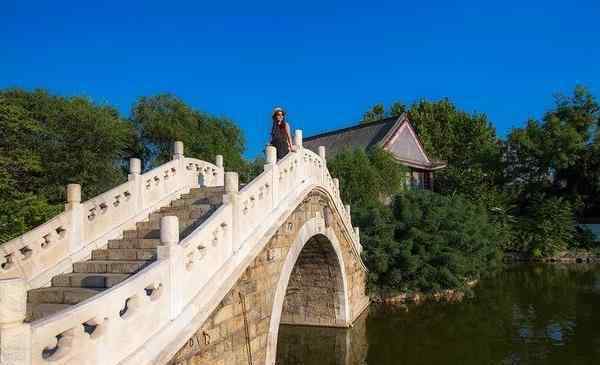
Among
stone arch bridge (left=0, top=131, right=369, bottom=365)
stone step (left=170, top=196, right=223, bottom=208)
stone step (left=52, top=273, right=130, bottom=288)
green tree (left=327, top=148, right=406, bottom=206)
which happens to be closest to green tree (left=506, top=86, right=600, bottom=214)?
green tree (left=327, top=148, right=406, bottom=206)

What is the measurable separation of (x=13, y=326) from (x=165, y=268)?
159cm

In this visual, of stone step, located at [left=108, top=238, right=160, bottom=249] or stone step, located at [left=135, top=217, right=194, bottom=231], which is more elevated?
stone step, located at [left=135, top=217, right=194, bottom=231]

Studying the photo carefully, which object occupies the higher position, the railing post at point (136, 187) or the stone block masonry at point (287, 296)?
the railing post at point (136, 187)

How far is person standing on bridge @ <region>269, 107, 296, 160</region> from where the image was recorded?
339 inches

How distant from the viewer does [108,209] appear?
22.2 ft

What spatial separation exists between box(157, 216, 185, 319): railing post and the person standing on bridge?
447 cm

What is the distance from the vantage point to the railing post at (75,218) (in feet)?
20.0

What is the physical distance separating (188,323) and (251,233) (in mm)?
1861

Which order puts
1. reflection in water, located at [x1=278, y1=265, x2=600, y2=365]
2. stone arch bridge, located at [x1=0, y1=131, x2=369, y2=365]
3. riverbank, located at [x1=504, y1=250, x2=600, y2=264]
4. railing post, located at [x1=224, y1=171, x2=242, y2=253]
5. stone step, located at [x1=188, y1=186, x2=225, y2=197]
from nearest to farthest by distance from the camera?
stone arch bridge, located at [x1=0, y1=131, x2=369, y2=365], railing post, located at [x1=224, y1=171, x2=242, y2=253], stone step, located at [x1=188, y1=186, x2=225, y2=197], reflection in water, located at [x1=278, y1=265, x2=600, y2=365], riverbank, located at [x1=504, y1=250, x2=600, y2=264]

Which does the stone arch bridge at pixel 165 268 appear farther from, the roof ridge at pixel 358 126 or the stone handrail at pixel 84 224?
the roof ridge at pixel 358 126

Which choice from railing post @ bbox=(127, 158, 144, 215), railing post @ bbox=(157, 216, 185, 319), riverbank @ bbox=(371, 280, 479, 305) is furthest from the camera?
riverbank @ bbox=(371, 280, 479, 305)

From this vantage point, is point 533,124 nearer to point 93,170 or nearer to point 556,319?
point 556,319

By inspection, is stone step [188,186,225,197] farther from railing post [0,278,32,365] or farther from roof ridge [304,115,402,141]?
roof ridge [304,115,402,141]

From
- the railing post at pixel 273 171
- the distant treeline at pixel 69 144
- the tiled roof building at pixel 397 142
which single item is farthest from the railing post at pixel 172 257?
the tiled roof building at pixel 397 142
